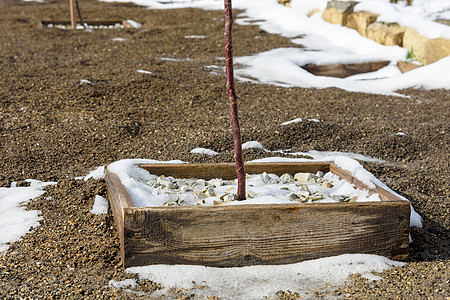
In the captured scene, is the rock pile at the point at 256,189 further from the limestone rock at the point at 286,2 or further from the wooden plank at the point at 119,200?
the limestone rock at the point at 286,2

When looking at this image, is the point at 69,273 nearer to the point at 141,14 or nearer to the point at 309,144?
the point at 309,144

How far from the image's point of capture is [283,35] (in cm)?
920

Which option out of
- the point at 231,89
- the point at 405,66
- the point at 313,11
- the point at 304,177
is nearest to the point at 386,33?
the point at 405,66

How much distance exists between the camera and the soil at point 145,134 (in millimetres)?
2336

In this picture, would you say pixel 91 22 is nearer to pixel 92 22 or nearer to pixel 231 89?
pixel 92 22

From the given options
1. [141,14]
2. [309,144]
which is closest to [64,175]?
[309,144]

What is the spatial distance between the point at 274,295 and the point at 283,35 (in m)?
7.57

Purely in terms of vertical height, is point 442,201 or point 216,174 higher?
point 216,174

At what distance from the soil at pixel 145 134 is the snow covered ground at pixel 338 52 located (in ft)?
1.15

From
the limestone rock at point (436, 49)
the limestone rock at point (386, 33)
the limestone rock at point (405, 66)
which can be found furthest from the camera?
the limestone rock at point (386, 33)

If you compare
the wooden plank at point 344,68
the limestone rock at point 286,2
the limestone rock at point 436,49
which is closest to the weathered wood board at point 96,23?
the limestone rock at point 286,2

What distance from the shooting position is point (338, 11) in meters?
9.04

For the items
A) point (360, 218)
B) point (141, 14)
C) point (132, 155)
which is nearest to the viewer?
point (360, 218)

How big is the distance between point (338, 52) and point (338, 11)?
5.02ft
